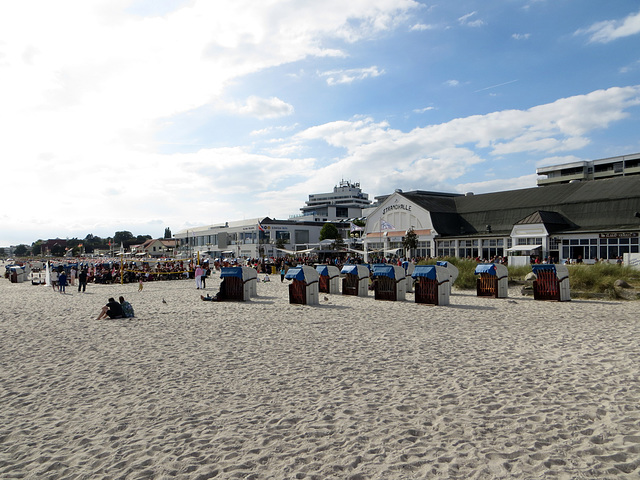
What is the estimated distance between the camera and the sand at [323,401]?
4.88 meters

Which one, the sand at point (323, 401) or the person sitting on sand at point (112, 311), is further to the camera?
the person sitting on sand at point (112, 311)

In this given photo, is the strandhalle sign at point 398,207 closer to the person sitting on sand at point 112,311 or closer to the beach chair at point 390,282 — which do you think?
the beach chair at point 390,282

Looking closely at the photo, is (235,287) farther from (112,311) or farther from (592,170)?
(592,170)

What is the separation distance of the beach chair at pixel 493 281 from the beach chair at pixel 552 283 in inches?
62.4

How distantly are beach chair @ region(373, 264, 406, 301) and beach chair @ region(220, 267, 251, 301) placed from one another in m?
5.73

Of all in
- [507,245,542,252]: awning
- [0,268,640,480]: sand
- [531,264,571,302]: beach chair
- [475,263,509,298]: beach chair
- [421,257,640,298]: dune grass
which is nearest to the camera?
[0,268,640,480]: sand

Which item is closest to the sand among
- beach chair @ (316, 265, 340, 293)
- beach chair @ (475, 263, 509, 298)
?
beach chair @ (475, 263, 509, 298)

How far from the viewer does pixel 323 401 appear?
22.3ft

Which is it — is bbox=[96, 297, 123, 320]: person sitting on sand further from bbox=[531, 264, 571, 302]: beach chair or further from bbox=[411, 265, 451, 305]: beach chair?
bbox=[531, 264, 571, 302]: beach chair

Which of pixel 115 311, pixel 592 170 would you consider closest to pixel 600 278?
pixel 115 311

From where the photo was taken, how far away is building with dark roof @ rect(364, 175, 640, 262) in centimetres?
3647

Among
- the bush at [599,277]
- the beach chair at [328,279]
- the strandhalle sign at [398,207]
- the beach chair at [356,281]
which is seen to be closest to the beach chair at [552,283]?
the bush at [599,277]

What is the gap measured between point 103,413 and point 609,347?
962cm

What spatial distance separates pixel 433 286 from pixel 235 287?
28.0ft
